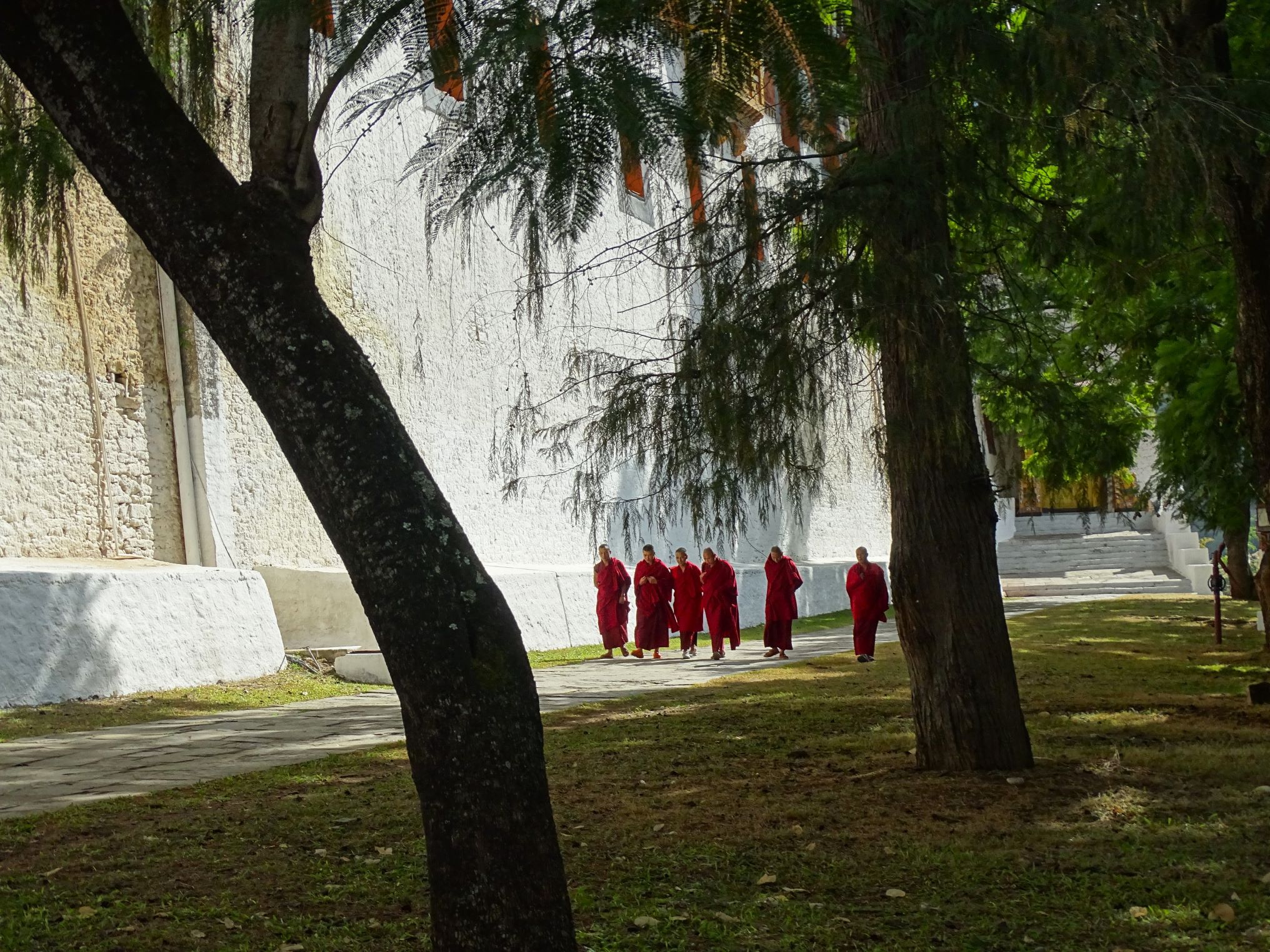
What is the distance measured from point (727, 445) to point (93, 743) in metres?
5.49

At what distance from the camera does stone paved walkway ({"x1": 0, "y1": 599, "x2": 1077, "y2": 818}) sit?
7258 millimetres

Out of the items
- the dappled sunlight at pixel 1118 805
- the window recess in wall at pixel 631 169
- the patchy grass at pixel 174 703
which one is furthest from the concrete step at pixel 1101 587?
the window recess in wall at pixel 631 169

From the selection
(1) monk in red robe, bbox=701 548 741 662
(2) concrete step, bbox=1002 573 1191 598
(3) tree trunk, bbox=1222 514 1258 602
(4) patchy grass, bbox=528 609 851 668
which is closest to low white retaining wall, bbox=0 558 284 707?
(4) patchy grass, bbox=528 609 851 668

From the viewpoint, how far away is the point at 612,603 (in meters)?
17.3

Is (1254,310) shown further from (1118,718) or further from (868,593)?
(868,593)

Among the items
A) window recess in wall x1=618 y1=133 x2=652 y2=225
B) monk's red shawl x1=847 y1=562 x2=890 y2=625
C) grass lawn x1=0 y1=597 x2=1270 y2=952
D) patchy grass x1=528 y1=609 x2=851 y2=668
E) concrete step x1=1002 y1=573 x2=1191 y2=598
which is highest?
window recess in wall x1=618 y1=133 x2=652 y2=225

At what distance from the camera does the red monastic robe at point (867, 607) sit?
1498 centimetres

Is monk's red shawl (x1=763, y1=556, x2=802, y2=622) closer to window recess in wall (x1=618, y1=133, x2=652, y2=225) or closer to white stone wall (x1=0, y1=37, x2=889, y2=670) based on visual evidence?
white stone wall (x1=0, y1=37, x2=889, y2=670)

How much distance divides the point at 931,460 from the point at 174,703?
790 cm

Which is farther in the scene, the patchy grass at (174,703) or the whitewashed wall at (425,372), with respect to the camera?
the whitewashed wall at (425,372)

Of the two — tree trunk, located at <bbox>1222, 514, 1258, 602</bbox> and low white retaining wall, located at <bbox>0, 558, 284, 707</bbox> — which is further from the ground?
low white retaining wall, located at <bbox>0, 558, 284, 707</bbox>

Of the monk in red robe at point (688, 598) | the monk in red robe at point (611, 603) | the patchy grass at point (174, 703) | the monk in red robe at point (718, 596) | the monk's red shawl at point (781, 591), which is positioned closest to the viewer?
the patchy grass at point (174, 703)

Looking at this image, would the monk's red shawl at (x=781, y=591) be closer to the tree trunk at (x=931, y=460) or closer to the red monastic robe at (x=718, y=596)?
the red monastic robe at (x=718, y=596)

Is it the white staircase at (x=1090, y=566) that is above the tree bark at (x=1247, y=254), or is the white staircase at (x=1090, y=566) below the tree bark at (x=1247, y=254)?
below
